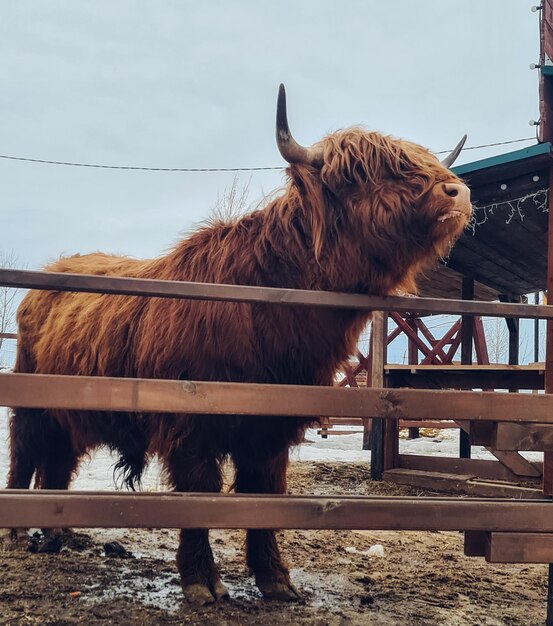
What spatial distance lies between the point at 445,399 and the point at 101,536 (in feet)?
11.2

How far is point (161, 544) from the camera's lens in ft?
16.2

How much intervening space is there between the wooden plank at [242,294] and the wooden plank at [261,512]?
2.51ft

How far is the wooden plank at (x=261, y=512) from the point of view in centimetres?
237

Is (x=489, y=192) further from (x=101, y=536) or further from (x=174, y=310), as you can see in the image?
(x=101, y=536)

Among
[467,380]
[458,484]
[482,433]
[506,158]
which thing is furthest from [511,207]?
[482,433]

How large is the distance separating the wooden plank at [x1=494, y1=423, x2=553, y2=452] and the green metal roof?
3.61 m

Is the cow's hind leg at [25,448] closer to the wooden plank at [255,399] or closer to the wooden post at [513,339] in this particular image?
the wooden plank at [255,399]

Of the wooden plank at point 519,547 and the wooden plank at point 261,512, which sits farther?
the wooden plank at point 519,547

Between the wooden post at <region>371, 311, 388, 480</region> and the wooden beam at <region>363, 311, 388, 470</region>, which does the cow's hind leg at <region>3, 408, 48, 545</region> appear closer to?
the wooden beam at <region>363, 311, 388, 470</region>

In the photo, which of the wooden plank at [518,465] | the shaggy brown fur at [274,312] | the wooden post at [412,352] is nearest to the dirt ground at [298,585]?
the shaggy brown fur at [274,312]

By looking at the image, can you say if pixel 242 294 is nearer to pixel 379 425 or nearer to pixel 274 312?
pixel 274 312

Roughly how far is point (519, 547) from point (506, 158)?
413cm

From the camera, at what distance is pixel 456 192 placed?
121 inches

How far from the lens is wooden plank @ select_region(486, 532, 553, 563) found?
2.71 metres
